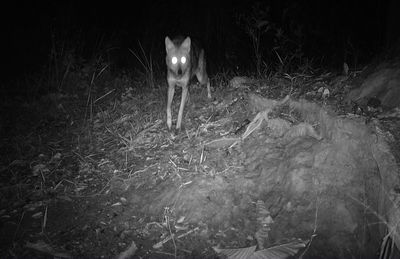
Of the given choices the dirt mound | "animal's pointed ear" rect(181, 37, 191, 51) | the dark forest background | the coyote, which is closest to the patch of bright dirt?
the dirt mound

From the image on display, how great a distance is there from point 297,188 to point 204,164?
4.12 ft

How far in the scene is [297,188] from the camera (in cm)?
356

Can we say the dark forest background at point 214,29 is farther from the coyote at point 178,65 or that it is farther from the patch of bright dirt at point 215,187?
the patch of bright dirt at point 215,187

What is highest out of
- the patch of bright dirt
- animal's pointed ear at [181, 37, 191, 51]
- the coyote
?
animal's pointed ear at [181, 37, 191, 51]

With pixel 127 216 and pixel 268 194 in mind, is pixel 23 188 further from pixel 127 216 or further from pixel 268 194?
pixel 268 194

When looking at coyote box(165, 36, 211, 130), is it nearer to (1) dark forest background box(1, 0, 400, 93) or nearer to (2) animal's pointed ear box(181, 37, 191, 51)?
(2) animal's pointed ear box(181, 37, 191, 51)

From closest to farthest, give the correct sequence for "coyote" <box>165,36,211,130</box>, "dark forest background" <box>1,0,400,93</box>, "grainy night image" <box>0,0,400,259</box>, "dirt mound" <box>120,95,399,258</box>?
"dirt mound" <box>120,95,399,258</box>, "grainy night image" <box>0,0,400,259</box>, "coyote" <box>165,36,211,130</box>, "dark forest background" <box>1,0,400,93</box>

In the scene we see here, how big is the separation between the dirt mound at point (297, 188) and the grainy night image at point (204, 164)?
13mm

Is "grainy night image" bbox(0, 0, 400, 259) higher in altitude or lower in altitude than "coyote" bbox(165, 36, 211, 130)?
lower

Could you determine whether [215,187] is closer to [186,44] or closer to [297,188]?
[297,188]

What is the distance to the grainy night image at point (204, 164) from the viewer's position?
3.27m

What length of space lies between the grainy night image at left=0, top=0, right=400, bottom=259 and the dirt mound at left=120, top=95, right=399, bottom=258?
13mm

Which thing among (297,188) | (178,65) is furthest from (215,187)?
(178,65)

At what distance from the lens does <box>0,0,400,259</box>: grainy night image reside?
3.27 meters
